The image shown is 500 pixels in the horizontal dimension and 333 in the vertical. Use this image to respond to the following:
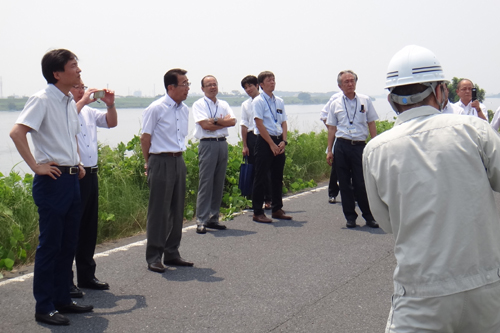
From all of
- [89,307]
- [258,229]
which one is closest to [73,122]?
[89,307]

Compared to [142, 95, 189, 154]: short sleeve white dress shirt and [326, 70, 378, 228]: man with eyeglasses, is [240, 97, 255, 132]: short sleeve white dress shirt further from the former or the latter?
[142, 95, 189, 154]: short sleeve white dress shirt

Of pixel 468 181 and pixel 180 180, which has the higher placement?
pixel 468 181

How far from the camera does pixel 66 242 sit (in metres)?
5.62

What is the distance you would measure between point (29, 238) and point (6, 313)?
2.48 m

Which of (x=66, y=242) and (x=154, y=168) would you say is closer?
(x=66, y=242)

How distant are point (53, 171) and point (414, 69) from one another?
134 inches

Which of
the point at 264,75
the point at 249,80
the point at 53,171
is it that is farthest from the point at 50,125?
the point at 249,80

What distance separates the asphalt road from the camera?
533cm

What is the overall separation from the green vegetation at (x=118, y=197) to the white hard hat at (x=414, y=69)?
5400mm

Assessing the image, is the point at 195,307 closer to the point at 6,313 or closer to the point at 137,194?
the point at 6,313

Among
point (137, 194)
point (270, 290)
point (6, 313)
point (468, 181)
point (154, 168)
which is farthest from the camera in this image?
point (137, 194)

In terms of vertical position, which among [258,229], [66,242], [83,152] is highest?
[83,152]

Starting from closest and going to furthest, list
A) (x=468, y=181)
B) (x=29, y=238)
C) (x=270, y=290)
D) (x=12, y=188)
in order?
(x=468, y=181) < (x=270, y=290) < (x=29, y=238) < (x=12, y=188)

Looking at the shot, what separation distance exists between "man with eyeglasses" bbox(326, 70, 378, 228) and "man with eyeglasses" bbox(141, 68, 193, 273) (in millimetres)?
3057
